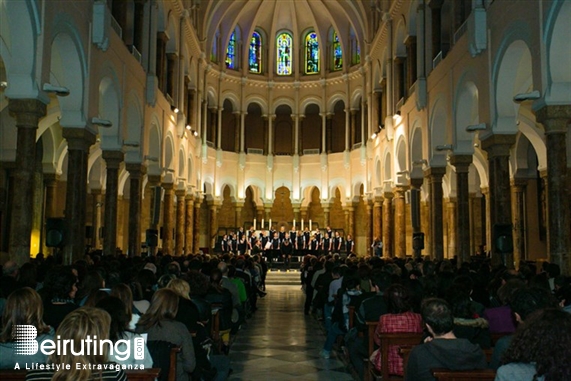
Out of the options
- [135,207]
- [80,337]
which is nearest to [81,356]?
[80,337]

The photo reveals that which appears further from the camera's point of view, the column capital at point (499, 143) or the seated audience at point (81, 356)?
the column capital at point (499, 143)

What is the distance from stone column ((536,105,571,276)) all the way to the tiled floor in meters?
5.16

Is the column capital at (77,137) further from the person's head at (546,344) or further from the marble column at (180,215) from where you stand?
the marble column at (180,215)

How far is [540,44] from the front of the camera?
12.6 metres

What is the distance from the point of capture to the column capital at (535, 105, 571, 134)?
12.8m

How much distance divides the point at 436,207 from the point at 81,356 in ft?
65.7

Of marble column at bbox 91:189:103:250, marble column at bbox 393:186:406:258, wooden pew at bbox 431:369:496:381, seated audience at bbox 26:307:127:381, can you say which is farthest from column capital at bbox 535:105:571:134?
marble column at bbox 91:189:103:250

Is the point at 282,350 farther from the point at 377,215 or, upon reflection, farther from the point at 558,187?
the point at 377,215

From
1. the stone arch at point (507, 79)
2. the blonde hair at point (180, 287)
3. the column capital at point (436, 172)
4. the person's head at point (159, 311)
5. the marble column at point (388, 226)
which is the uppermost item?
the stone arch at point (507, 79)

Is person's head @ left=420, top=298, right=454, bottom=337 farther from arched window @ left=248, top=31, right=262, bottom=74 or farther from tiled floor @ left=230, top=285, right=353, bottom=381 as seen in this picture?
arched window @ left=248, top=31, right=262, bottom=74

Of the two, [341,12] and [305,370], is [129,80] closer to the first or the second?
[305,370]

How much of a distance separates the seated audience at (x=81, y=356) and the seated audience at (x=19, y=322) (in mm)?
1286

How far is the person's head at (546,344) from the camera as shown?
314 cm

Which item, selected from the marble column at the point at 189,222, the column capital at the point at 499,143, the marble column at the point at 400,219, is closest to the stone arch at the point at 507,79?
the column capital at the point at 499,143
